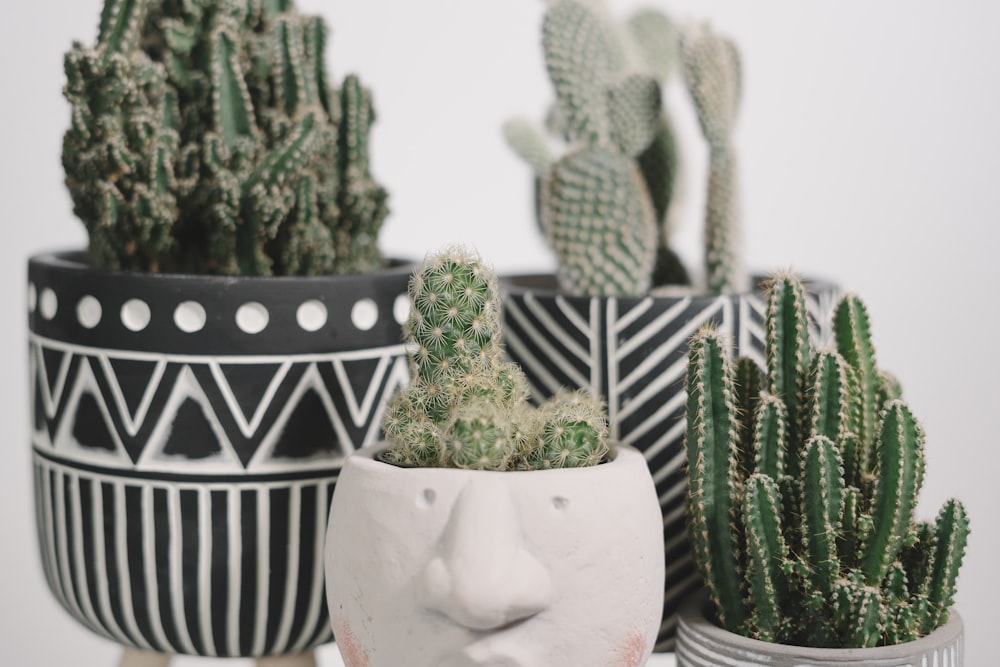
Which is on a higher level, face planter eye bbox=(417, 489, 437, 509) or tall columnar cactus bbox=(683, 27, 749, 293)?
tall columnar cactus bbox=(683, 27, 749, 293)

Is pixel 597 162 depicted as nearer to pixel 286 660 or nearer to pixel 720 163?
pixel 720 163

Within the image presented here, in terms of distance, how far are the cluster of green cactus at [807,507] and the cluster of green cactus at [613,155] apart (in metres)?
0.29

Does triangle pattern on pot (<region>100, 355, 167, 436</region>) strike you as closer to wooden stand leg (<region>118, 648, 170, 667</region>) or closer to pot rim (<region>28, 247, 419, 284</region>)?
pot rim (<region>28, 247, 419, 284</region>)

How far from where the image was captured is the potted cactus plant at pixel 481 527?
1.02m

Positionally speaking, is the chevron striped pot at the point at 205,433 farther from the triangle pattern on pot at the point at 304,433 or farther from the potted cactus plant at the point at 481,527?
the potted cactus plant at the point at 481,527

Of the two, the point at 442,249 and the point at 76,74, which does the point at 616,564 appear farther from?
the point at 76,74

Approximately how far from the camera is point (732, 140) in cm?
154

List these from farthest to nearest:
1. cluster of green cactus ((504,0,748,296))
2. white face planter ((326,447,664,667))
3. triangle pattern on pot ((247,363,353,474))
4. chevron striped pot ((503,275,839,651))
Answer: cluster of green cactus ((504,0,748,296))
chevron striped pot ((503,275,839,651))
triangle pattern on pot ((247,363,353,474))
white face planter ((326,447,664,667))

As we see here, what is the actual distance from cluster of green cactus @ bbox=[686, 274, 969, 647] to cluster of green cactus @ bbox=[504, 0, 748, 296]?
0.94 feet

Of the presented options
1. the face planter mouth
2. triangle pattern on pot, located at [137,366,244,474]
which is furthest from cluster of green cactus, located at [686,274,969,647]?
triangle pattern on pot, located at [137,366,244,474]

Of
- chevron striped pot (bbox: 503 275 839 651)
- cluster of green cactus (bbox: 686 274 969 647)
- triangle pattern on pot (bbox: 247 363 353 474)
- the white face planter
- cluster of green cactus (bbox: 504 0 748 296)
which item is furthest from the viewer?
cluster of green cactus (bbox: 504 0 748 296)

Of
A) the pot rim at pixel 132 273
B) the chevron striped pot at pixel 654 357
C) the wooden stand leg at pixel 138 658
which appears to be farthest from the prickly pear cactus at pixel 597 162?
the wooden stand leg at pixel 138 658

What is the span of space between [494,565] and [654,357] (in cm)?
43

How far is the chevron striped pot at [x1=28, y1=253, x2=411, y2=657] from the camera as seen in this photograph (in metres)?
1.23
